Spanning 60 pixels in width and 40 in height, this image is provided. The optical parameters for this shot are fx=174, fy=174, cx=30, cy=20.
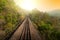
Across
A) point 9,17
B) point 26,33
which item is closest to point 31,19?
point 26,33

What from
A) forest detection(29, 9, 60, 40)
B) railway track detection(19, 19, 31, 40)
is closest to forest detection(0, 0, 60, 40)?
forest detection(29, 9, 60, 40)

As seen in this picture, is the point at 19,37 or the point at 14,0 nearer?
the point at 19,37

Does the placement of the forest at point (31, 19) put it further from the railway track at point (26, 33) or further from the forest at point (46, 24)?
the railway track at point (26, 33)

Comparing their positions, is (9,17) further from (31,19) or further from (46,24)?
(46,24)

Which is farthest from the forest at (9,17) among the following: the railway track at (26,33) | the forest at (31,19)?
the railway track at (26,33)

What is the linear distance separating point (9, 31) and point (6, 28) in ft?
0.26

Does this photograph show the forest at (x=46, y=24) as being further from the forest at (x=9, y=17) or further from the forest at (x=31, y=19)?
the forest at (x=9, y=17)

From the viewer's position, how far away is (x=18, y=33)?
320cm

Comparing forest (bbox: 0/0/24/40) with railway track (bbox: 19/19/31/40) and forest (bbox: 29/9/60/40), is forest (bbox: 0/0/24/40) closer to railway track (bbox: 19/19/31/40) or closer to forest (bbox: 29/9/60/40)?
railway track (bbox: 19/19/31/40)

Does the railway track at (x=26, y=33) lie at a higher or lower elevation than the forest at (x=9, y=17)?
lower

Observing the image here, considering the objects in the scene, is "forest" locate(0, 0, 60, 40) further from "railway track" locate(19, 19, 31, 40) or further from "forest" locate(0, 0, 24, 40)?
"railway track" locate(19, 19, 31, 40)

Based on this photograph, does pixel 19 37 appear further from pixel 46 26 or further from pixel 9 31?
pixel 46 26

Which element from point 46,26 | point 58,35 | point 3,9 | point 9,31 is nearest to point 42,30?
point 46,26

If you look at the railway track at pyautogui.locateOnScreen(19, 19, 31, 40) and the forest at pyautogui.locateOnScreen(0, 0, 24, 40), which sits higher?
the forest at pyautogui.locateOnScreen(0, 0, 24, 40)
